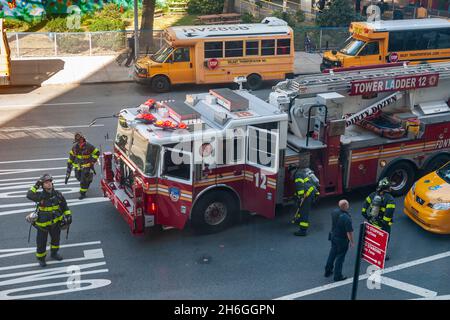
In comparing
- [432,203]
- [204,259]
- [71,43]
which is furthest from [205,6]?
[204,259]

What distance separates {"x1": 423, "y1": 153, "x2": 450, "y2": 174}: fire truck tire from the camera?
13820mm

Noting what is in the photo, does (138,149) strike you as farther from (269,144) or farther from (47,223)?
(269,144)

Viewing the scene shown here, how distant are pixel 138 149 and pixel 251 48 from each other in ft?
40.9

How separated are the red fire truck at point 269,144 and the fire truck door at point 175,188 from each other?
18mm

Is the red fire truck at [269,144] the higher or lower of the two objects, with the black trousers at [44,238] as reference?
higher

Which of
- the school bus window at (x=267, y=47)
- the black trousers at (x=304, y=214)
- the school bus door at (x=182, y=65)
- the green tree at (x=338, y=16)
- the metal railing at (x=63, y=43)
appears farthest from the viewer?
the green tree at (x=338, y=16)

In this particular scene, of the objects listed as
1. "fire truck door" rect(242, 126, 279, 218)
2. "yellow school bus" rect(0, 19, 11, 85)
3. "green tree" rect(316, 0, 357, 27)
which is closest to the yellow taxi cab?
"fire truck door" rect(242, 126, 279, 218)

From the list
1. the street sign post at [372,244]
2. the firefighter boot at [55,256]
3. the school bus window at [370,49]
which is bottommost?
the firefighter boot at [55,256]

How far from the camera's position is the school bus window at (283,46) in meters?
23.2

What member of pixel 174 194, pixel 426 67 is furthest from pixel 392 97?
pixel 174 194

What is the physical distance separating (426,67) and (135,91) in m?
12.1

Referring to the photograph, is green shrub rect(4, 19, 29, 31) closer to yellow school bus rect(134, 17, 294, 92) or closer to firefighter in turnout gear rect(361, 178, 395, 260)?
yellow school bus rect(134, 17, 294, 92)

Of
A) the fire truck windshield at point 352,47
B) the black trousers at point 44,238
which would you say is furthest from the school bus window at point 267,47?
the black trousers at point 44,238

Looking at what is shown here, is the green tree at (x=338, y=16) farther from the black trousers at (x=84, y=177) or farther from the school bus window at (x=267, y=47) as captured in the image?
the black trousers at (x=84, y=177)
